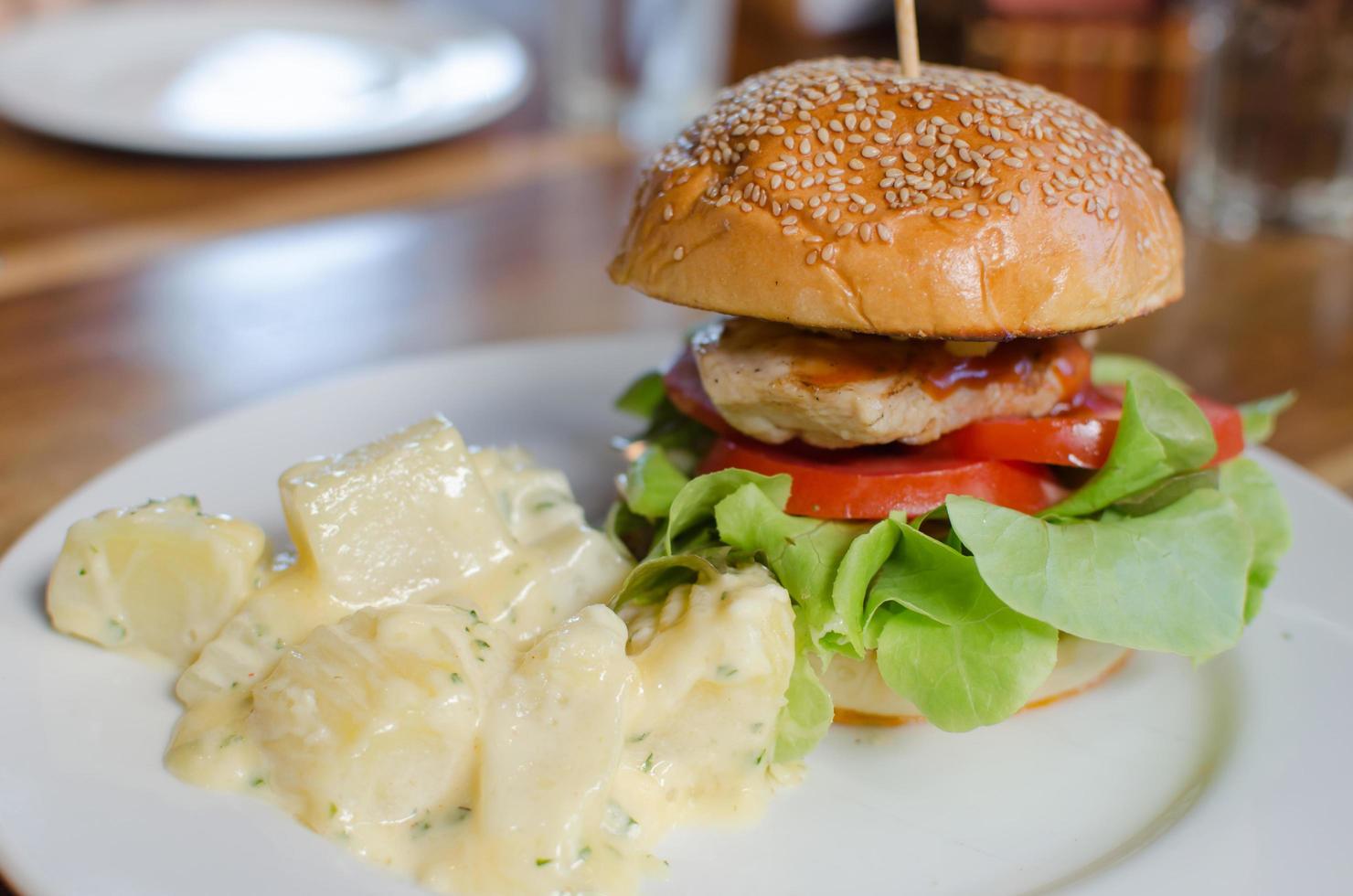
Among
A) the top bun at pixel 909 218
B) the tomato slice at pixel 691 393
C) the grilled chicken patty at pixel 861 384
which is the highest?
the top bun at pixel 909 218

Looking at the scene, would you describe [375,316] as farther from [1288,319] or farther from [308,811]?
[1288,319]

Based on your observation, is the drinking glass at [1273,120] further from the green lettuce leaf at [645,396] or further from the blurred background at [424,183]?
the green lettuce leaf at [645,396]

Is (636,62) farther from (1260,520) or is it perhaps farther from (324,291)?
(1260,520)

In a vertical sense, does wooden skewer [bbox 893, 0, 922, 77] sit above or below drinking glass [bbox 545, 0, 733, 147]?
above

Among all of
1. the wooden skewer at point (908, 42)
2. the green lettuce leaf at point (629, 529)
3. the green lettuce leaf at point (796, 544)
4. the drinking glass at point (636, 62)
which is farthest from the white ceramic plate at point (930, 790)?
the drinking glass at point (636, 62)

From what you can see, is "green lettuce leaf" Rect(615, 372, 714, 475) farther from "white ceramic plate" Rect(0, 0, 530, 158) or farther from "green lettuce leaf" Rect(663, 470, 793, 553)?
"white ceramic plate" Rect(0, 0, 530, 158)

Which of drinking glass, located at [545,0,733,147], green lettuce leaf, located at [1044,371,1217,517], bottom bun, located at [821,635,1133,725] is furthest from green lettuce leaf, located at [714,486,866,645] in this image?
drinking glass, located at [545,0,733,147]
